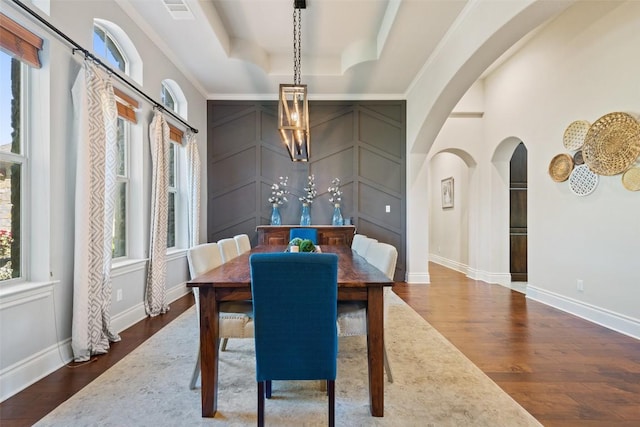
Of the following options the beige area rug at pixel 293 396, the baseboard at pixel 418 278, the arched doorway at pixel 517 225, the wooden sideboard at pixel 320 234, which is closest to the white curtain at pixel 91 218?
the beige area rug at pixel 293 396

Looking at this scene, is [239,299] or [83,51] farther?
[83,51]

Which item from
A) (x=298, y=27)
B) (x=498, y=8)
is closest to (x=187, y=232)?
(x=298, y=27)

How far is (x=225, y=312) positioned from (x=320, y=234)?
2.93m

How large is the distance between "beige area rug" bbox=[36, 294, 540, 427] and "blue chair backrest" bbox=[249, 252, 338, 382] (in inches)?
14.8

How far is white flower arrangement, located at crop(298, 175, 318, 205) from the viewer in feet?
16.8

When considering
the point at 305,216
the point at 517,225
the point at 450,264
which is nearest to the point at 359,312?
the point at 305,216

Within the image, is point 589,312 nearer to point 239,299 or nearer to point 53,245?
point 239,299

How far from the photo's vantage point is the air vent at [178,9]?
290cm

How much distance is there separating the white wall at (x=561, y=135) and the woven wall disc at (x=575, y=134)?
2.8 inches

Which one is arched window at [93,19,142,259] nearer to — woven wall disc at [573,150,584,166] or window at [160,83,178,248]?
window at [160,83,178,248]

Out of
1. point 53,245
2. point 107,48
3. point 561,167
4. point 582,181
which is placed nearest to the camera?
point 53,245

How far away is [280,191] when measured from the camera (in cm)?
517

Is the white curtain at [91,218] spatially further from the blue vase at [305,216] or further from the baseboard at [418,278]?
the baseboard at [418,278]

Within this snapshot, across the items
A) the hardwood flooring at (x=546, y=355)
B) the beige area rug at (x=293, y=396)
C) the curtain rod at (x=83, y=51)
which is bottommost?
the hardwood flooring at (x=546, y=355)
